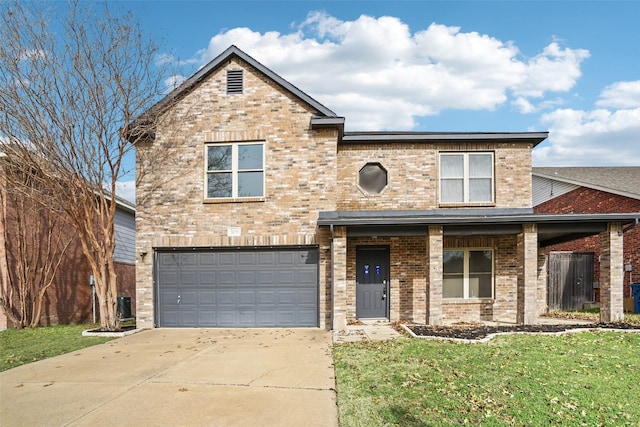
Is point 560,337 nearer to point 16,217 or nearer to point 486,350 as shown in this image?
point 486,350

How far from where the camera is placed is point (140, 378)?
6812mm

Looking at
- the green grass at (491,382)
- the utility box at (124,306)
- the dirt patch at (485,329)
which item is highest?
the green grass at (491,382)

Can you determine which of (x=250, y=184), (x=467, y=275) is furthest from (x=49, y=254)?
(x=467, y=275)

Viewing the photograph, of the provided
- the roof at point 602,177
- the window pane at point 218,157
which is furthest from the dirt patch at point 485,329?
the roof at point 602,177

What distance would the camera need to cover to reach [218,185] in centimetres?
1217

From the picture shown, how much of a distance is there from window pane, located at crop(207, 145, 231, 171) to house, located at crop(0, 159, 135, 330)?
5.78 metres

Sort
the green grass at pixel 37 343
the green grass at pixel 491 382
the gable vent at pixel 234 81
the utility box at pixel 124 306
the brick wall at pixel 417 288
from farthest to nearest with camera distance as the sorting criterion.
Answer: the utility box at pixel 124 306, the brick wall at pixel 417 288, the gable vent at pixel 234 81, the green grass at pixel 37 343, the green grass at pixel 491 382

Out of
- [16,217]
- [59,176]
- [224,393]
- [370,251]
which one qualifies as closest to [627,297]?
[370,251]

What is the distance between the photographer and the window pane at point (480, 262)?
12.9 m

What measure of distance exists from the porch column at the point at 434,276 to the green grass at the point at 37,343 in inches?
323

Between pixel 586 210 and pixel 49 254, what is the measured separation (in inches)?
807

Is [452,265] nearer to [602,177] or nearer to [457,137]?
[457,137]

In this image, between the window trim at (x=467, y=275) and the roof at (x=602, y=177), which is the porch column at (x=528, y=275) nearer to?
the window trim at (x=467, y=275)

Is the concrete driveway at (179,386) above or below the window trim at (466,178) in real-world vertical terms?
below
